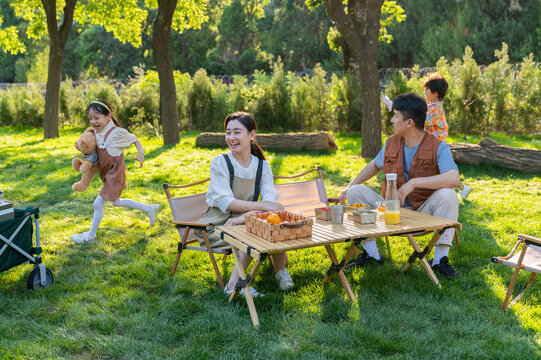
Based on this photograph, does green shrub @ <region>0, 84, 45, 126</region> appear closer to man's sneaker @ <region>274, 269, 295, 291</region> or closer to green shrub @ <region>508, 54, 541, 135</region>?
green shrub @ <region>508, 54, 541, 135</region>

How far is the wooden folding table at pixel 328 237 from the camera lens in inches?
121

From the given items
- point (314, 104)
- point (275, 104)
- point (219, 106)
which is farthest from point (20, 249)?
point (219, 106)

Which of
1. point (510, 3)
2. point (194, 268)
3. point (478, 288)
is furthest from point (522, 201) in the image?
point (510, 3)

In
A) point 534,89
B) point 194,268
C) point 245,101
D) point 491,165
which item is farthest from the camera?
point 245,101

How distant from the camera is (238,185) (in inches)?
156

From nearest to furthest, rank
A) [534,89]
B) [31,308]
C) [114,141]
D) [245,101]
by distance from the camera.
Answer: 1. [31,308]
2. [114,141]
3. [534,89]
4. [245,101]

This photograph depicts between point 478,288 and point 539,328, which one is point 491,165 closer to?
point 478,288

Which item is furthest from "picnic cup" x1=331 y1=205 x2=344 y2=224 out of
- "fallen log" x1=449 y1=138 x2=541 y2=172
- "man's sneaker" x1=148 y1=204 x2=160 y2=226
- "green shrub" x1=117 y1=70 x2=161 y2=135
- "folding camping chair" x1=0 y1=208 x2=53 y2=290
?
"green shrub" x1=117 y1=70 x2=161 y2=135

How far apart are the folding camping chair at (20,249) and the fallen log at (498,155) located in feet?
21.8

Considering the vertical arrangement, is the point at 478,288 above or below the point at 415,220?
below

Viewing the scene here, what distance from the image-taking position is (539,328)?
123 inches

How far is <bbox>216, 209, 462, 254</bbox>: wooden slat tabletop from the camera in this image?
3.06 m

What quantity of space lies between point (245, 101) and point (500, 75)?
23.5 feet

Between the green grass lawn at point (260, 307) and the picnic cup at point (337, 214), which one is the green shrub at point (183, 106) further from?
the picnic cup at point (337, 214)
